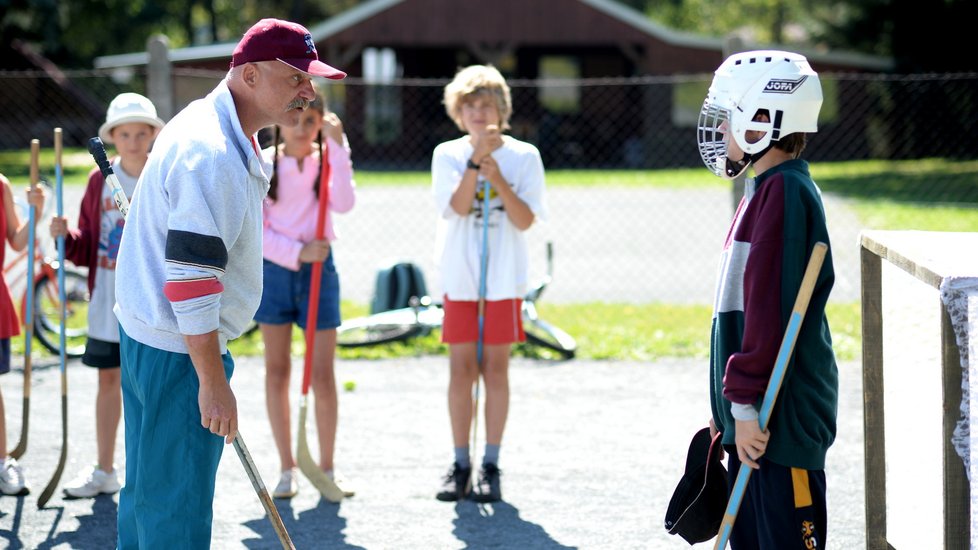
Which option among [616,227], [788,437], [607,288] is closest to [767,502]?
[788,437]

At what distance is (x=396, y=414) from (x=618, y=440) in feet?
4.36

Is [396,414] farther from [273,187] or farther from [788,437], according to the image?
[788,437]

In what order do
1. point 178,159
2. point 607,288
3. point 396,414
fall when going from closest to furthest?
1. point 178,159
2. point 396,414
3. point 607,288

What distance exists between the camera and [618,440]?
241 inches

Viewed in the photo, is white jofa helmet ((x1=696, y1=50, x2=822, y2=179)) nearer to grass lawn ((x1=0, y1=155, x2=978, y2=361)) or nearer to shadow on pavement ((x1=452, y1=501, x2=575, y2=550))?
shadow on pavement ((x1=452, y1=501, x2=575, y2=550))

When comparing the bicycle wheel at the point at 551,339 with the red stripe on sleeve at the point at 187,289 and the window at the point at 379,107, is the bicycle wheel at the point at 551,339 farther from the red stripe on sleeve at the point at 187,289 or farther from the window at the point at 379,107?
the window at the point at 379,107

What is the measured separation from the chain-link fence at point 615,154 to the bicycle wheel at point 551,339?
1.89 meters

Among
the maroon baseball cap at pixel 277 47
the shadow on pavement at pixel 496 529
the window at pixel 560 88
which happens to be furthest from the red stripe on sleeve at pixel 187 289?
the window at pixel 560 88

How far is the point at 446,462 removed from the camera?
19.0ft

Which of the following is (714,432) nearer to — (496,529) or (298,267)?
(496,529)

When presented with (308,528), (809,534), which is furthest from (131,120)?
(809,534)

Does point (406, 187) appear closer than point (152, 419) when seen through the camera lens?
No

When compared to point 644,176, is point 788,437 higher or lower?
lower

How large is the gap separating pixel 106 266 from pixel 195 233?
8.11 ft
